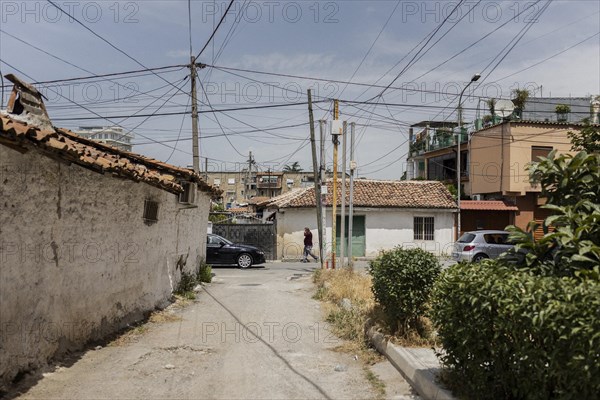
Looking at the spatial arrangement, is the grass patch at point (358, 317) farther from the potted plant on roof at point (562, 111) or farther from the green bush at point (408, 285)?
the potted plant on roof at point (562, 111)

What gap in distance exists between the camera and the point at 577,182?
4992 millimetres

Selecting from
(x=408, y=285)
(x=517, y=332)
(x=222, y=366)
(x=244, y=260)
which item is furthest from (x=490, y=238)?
(x=517, y=332)

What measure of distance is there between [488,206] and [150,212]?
23.1 meters

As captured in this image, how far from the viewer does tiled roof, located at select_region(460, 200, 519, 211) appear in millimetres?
28719

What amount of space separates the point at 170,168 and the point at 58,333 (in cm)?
571

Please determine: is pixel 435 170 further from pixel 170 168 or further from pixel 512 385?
pixel 512 385

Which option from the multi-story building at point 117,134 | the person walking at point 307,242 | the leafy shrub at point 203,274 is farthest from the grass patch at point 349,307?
the person walking at point 307,242

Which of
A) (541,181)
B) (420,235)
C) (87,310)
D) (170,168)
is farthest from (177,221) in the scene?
(420,235)

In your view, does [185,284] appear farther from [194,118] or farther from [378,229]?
[378,229]

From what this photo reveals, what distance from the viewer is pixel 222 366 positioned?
6.84m

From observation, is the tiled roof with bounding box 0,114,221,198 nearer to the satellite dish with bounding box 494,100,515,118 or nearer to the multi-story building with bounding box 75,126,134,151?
the multi-story building with bounding box 75,126,134,151

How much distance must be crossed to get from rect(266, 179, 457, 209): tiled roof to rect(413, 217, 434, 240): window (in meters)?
0.90

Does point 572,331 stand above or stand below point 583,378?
above

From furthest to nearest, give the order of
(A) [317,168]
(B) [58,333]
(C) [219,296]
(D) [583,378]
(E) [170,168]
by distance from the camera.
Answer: (A) [317,168]
(C) [219,296]
(E) [170,168]
(B) [58,333]
(D) [583,378]
